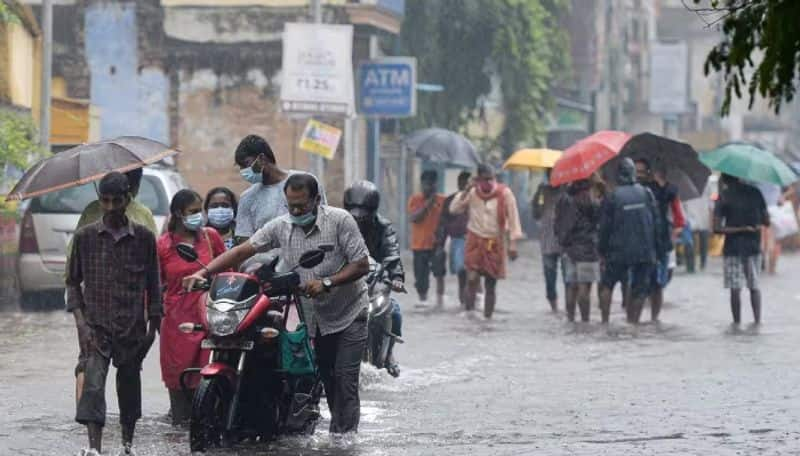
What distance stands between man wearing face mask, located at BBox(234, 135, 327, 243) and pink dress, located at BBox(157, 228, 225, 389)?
67 centimetres

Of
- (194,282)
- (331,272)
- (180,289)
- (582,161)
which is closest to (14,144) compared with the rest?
(582,161)

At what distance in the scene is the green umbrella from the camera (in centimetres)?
1962

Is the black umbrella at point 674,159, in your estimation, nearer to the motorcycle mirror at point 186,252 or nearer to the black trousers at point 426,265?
the black trousers at point 426,265

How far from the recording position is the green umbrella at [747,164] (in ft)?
64.4

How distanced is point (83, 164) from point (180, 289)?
1075 millimetres

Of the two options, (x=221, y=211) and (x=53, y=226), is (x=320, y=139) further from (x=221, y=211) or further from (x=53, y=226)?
(x=221, y=211)

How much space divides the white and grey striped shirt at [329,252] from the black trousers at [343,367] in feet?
0.23

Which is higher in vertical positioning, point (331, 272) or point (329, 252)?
point (329, 252)

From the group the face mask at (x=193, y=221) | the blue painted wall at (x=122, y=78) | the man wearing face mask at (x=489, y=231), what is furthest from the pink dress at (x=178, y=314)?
the blue painted wall at (x=122, y=78)

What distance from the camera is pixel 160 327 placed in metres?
10.7

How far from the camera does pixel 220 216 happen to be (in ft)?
39.1

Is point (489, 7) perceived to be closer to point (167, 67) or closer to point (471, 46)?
point (471, 46)

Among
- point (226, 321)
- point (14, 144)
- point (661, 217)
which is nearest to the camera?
point (226, 321)

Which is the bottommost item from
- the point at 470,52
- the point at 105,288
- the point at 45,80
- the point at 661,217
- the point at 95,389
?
the point at 95,389
